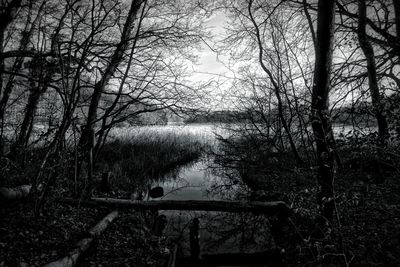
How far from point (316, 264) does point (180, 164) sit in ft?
32.9

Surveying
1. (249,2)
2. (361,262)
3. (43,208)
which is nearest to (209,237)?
(361,262)

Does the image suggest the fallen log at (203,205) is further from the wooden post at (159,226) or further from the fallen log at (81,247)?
the fallen log at (81,247)

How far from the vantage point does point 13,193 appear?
453cm

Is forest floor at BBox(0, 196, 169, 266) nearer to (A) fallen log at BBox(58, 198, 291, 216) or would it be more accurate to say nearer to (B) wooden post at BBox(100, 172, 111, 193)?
(A) fallen log at BBox(58, 198, 291, 216)

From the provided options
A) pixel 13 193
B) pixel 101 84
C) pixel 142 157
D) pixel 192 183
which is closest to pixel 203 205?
pixel 13 193

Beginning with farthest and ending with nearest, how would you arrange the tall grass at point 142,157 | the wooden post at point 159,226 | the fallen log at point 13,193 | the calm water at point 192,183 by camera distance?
1. the tall grass at point 142,157
2. the calm water at point 192,183
3. the wooden post at point 159,226
4. the fallen log at point 13,193

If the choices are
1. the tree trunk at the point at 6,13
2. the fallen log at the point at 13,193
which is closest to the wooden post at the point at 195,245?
the fallen log at the point at 13,193

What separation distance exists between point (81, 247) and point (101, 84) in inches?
159

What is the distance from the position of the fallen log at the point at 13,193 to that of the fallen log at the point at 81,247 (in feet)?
5.31

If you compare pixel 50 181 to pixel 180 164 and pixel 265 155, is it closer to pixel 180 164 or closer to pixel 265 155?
pixel 265 155

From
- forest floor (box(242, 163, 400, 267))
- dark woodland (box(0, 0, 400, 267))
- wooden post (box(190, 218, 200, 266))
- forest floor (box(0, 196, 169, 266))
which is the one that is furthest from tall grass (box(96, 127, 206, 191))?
forest floor (box(242, 163, 400, 267))

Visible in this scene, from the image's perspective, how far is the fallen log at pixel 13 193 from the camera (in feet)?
14.3

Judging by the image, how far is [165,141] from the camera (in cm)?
1470

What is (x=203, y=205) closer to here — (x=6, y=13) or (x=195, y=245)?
(x=195, y=245)
